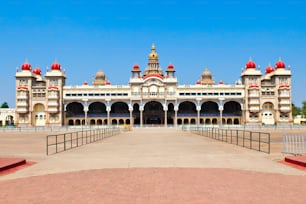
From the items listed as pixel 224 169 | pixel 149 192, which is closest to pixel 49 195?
pixel 149 192

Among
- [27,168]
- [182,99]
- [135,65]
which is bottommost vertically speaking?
[27,168]

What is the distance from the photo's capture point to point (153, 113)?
9194 cm

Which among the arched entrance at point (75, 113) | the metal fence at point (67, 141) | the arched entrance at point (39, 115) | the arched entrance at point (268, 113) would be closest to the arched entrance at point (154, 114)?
the arched entrance at point (75, 113)

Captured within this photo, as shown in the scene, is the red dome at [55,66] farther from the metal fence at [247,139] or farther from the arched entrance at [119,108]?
the metal fence at [247,139]

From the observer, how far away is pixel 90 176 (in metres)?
10.5

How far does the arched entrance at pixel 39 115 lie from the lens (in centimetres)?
8619

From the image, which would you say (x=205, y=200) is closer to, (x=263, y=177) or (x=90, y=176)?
(x=263, y=177)

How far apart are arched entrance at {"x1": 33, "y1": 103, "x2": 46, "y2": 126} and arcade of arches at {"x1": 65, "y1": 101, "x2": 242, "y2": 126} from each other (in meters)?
5.60

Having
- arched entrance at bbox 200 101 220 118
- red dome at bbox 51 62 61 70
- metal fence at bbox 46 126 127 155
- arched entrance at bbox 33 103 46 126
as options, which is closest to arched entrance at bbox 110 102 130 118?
red dome at bbox 51 62 61 70

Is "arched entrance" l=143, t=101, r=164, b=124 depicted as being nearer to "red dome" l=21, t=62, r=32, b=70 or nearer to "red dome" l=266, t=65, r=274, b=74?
"red dome" l=21, t=62, r=32, b=70

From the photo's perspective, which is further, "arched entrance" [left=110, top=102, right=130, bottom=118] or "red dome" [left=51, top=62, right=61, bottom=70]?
"arched entrance" [left=110, top=102, right=130, bottom=118]

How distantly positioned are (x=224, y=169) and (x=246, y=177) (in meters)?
1.55

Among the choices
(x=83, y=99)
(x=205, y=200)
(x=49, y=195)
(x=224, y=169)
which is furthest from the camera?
(x=83, y=99)

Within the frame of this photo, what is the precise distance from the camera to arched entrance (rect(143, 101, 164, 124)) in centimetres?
9194
